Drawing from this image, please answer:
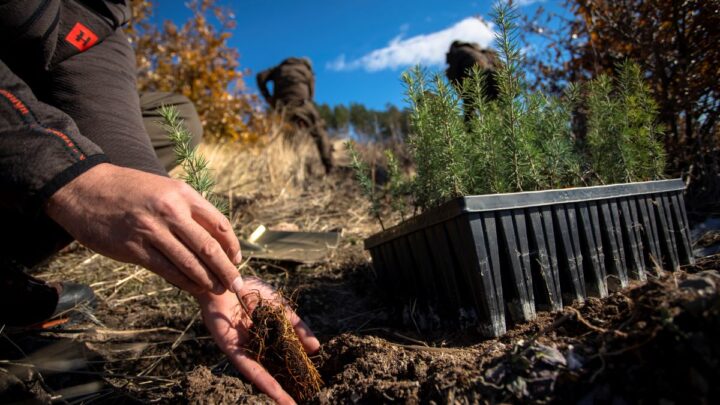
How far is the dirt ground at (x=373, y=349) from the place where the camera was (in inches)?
33.5

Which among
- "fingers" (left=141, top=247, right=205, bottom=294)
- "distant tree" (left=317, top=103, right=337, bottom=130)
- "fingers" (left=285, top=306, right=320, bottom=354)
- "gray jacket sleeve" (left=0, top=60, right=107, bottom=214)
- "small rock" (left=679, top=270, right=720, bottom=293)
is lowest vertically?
"fingers" (left=285, top=306, right=320, bottom=354)

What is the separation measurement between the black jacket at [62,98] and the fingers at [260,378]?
69 cm

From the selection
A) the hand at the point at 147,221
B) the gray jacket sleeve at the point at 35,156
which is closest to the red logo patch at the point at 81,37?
the gray jacket sleeve at the point at 35,156

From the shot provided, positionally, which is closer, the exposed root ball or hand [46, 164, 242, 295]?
hand [46, 164, 242, 295]

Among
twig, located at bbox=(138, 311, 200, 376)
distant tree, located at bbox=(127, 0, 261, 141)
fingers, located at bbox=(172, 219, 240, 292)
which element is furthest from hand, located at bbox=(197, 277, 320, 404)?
distant tree, located at bbox=(127, 0, 261, 141)

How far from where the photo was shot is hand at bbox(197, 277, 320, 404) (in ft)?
4.09

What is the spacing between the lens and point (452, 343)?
148 centimetres

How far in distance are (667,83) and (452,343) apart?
7.97 ft

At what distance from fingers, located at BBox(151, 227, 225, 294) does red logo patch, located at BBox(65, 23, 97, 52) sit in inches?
54.9

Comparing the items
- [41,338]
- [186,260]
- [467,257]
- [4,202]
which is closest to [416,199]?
[467,257]

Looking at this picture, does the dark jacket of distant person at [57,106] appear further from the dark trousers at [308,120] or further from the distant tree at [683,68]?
the dark trousers at [308,120]

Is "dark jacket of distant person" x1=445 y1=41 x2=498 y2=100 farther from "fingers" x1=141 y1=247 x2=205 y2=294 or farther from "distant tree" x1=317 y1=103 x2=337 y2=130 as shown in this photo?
"distant tree" x1=317 y1=103 x2=337 y2=130

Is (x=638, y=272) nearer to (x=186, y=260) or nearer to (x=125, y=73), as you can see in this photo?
(x=186, y=260)

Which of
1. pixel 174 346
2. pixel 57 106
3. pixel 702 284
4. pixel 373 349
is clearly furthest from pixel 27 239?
pixel 702 284
